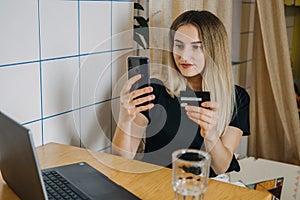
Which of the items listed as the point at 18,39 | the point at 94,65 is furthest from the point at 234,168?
the point at 18,39

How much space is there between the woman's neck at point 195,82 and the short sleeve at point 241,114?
166 mm

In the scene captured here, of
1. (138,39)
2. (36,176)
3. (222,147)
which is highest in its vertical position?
(138,39)

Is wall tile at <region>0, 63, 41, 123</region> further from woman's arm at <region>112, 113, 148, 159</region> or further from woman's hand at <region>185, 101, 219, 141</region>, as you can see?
woman's hand at <region>185, 101, 219, 141</region>

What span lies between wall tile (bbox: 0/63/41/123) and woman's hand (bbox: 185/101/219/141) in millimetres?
460

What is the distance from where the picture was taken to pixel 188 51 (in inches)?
54.4

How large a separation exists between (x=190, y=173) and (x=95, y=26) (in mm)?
819

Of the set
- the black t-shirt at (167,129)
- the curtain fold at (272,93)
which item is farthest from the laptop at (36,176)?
the curtain fold at (272,93)

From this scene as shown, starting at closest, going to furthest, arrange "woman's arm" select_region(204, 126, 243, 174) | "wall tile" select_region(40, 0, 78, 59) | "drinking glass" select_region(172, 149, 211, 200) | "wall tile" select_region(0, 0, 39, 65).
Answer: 1. "drinking glass" select_region(172, 149, 211, 200)
2. "wall tile" select_region(0, 0, 39, 65)
3. "wall tile" select_region(40, 0, 78, 59)
4. "woman's arm" select_region(204, 126, 243, 174)

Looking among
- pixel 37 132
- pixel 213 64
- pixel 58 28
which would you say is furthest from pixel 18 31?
pixel 213 64

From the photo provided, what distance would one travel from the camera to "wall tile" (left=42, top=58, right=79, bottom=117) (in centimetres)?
122

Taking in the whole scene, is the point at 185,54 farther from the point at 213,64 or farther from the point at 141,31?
the point at 141,31

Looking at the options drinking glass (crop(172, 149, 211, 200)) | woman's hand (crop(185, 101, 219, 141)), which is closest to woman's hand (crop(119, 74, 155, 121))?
woman's hand (crop(185, 101, 219, 141))

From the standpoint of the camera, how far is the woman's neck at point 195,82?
4.72ft

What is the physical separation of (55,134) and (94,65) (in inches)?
11.1
